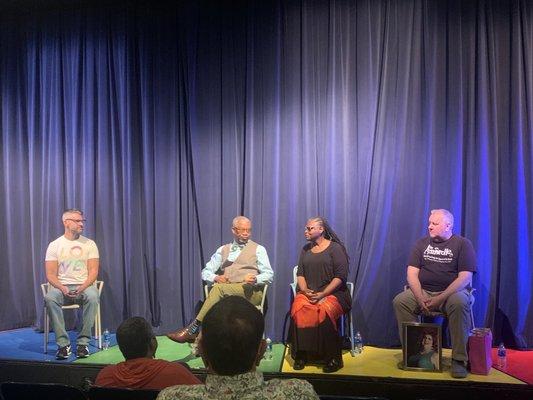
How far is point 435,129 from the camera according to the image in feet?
15.4

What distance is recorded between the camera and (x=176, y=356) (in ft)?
14.3

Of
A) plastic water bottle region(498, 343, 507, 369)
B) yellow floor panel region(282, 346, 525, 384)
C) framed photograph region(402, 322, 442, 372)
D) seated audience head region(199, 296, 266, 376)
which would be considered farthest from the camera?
plastic water bottle region(498, 343, 507, 369)

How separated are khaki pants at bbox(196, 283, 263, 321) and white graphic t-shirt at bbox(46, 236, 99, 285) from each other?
1.09 metres

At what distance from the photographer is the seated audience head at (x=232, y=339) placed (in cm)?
142

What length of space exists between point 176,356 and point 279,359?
0.82 metres

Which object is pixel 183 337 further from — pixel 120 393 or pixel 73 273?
pixel 120 393

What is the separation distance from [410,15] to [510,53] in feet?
2.89

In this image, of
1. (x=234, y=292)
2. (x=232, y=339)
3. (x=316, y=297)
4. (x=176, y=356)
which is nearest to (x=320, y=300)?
(x=316, y=297)

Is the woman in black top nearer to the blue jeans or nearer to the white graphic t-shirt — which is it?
the blue jeans

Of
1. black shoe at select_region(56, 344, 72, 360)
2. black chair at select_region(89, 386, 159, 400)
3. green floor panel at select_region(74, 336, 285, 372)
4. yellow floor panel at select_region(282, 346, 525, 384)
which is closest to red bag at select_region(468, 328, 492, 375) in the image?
yellow floor panel at select_region(282, 346, 525, 384)

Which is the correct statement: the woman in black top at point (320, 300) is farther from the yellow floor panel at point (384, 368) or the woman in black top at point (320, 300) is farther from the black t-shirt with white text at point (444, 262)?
the black t-shirt with white text at point (444, 262)

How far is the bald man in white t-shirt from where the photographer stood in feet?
14.4

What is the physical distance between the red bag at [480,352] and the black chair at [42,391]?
9.21 ft

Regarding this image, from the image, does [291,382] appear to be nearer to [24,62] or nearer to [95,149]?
[95,149]
